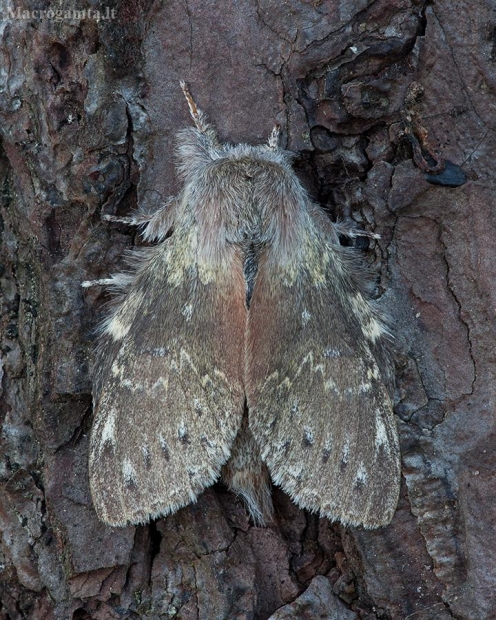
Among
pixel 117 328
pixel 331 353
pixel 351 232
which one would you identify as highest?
pixel 351 232

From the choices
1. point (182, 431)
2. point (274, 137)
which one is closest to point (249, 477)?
point (182, 431)

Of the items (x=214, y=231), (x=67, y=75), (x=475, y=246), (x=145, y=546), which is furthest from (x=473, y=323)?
(x=67, y=75)

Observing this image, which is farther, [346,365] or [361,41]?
[346,365]

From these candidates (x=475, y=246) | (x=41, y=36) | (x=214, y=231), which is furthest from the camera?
(x=214, y=231)

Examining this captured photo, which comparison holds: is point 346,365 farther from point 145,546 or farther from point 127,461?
point 145,546

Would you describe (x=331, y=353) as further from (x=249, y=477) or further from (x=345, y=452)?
(x=249, y=477)

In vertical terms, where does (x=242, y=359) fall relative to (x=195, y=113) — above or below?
below

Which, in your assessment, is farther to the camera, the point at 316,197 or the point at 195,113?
the point at 316,197
